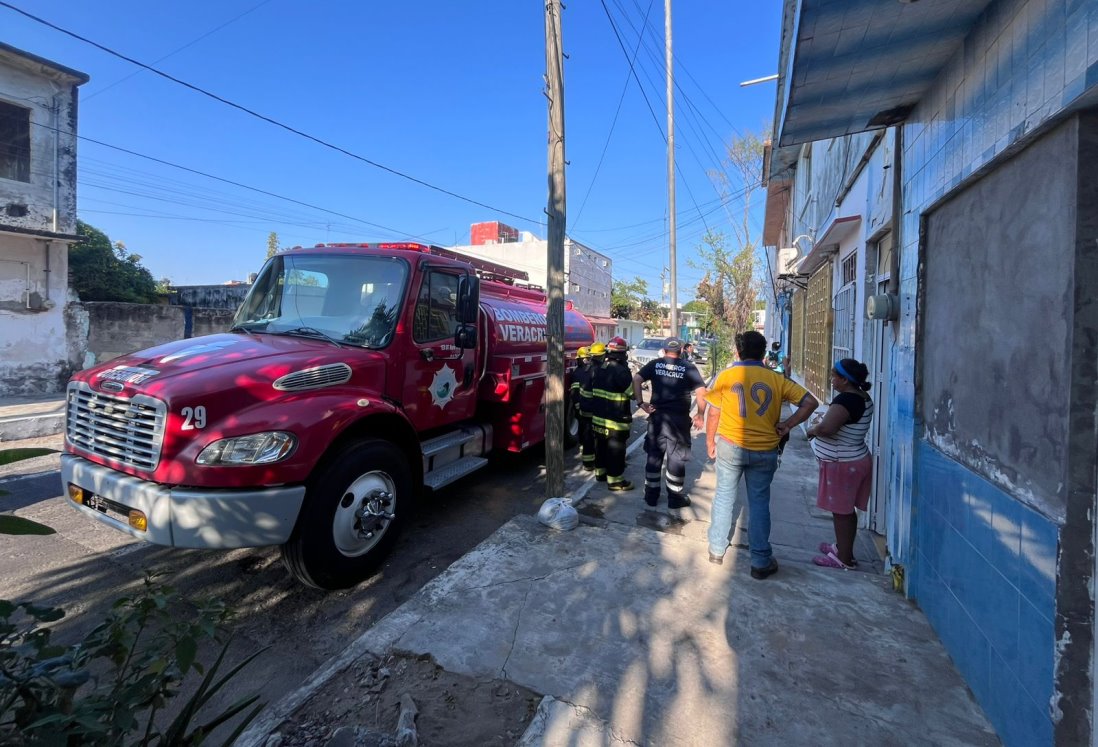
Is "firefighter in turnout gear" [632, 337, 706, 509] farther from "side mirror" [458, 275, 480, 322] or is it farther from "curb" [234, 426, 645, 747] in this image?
"curb" [234, 426, 645, 747]

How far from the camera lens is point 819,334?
9.62 metres

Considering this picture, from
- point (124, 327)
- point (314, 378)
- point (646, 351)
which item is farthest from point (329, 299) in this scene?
point (646, 351)

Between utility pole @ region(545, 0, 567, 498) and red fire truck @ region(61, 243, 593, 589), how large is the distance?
811mm

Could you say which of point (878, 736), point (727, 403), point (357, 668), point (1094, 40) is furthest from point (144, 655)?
point (727, 403)

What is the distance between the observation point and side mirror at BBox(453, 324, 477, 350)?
16.8 ft

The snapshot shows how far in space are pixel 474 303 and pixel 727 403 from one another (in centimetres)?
254

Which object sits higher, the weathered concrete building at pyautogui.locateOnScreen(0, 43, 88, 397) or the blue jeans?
the weathered concrete building at pyautogui.locateOnScreen(0, 43, 88, 397)

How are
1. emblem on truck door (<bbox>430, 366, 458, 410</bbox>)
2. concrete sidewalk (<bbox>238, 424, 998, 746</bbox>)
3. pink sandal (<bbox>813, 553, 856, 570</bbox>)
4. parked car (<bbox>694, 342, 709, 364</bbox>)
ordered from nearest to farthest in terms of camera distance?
concrete sidewalk (<bbox>238, 424, 998, 746</bbox>) → pink sandal (<bbox>813, 553, 856, 570</bbox>) → emblem on truck door (<bbox>430, 366, 458, 410</bbox>) → parked car (<bbox>694, 342, 709, 364</bbox>)

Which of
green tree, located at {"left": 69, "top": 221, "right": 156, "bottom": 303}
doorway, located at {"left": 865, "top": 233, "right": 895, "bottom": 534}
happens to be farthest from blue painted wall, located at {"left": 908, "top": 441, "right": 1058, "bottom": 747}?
green tree, located at {"left": 69, "top": 221, "right": 156, "bottom": 303}

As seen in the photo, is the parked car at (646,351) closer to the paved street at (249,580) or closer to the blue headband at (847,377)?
the blue headband at (847,377)

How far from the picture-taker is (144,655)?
1.41 m

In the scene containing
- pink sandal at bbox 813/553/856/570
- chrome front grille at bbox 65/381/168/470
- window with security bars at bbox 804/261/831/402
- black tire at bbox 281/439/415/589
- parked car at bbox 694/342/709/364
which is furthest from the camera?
parked car at bbox 694/342/709/364

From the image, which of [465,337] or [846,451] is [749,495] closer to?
[846,451]

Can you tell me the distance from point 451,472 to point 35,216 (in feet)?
45.3
